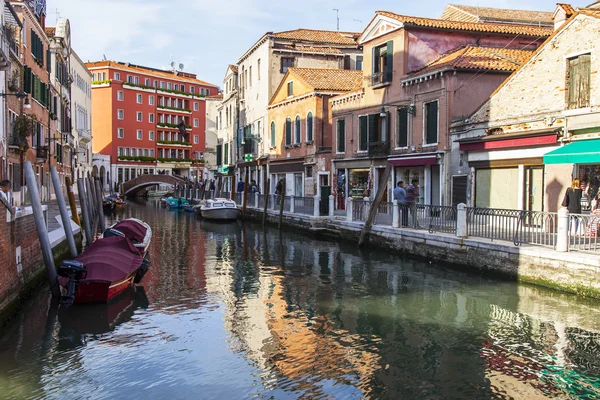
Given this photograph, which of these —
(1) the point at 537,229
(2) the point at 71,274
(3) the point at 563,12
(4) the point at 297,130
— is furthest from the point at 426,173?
(2) the point at 71,274

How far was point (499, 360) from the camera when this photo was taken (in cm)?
805

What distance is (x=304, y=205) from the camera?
25.3 metres

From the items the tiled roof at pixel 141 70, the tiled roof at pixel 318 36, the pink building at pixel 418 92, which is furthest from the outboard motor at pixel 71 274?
the tiled roof at pixel 141 70

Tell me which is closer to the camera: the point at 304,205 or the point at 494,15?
the point at 304,205

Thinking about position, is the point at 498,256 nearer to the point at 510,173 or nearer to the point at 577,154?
the point at 577,154

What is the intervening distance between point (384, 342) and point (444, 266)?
663 cm

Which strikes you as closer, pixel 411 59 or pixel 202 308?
pixel 202 308

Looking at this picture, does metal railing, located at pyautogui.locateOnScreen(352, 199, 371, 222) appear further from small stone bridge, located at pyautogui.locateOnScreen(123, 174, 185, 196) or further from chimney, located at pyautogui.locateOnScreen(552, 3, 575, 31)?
small stone bridge, located at pyautogui.locateOnScreen(123, 174, 185, 196)

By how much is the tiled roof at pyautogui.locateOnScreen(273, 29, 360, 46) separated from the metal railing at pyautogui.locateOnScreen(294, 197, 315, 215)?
13.3 metres

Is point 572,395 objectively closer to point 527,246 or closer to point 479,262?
point 527,246

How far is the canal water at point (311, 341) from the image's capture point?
7.14 meters

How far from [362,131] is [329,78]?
21.2 feet

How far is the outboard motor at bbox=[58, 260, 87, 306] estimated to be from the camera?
418 inches

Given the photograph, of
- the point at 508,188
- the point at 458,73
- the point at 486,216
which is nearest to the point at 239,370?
the point at 486,216
